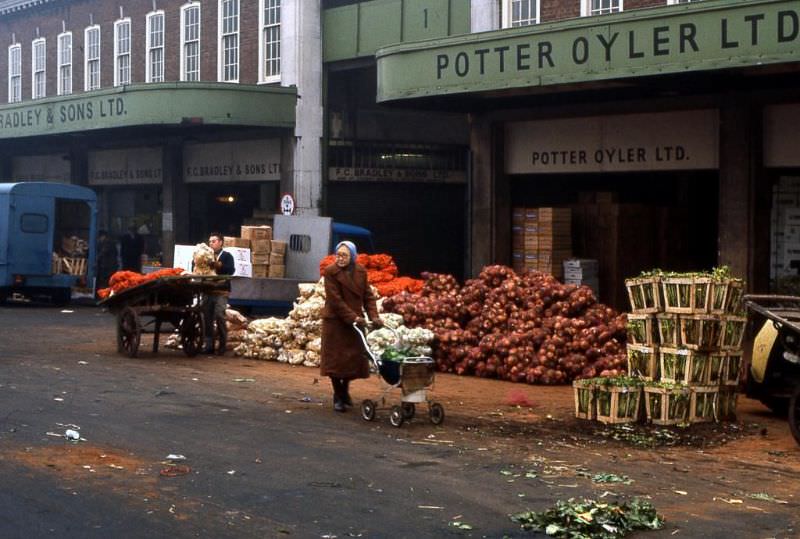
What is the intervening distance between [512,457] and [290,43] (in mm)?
22010

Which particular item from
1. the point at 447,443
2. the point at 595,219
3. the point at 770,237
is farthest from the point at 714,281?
the point at 595,219

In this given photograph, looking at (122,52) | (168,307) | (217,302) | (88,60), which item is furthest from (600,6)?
(88,60)

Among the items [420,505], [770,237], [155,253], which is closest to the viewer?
[420,505]

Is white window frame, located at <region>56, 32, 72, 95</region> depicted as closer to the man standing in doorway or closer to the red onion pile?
the man standing in doorway

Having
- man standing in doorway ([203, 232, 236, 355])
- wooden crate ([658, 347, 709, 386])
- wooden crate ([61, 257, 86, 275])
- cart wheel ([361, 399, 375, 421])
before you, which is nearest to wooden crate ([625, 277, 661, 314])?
wooden crate ([658, 347, 709, 386])

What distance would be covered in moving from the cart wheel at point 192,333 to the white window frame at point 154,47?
1964 centimetres

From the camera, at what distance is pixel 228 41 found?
3572cm

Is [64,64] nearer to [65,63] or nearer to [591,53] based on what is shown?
[65,63]

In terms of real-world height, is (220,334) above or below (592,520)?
above

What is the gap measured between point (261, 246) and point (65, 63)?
2164cm

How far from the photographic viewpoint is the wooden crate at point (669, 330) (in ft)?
46.1

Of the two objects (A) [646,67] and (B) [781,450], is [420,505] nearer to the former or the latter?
(B) [781,450]

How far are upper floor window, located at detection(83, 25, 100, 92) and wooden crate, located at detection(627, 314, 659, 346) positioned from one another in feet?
101

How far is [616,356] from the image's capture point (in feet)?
58.9
